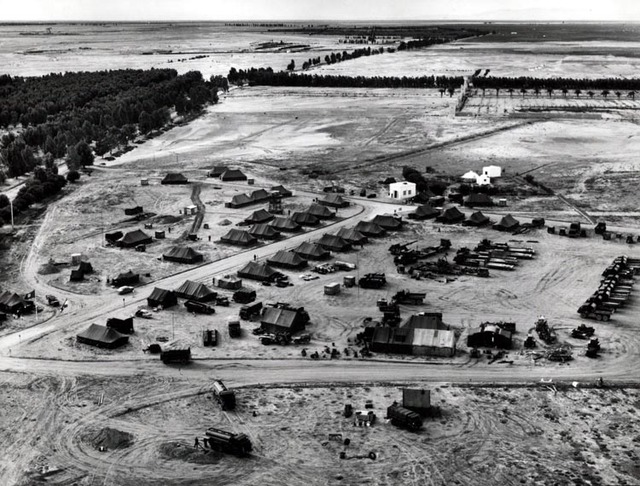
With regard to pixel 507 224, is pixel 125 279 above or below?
below

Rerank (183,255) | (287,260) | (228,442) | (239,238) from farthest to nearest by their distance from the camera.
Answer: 1. (239,238)
2. (183,255)
3. (287,260)
4. (228,442)

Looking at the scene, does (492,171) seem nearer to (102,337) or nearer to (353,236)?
(353,236)

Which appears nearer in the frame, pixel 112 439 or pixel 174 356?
pixel 112 439

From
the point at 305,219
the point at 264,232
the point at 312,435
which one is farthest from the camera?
the point at 305,219

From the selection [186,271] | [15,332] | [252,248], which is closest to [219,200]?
[252,248]

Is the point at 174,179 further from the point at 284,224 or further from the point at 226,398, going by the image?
the point at 226,398

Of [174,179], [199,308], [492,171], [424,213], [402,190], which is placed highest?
[492,171]

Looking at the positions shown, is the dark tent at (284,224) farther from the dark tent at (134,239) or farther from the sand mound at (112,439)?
the sand mound at (112,439)

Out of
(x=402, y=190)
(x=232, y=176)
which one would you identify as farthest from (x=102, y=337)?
(x=232, y=176)

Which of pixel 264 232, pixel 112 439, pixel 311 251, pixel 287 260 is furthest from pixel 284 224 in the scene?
pixel 112 439
